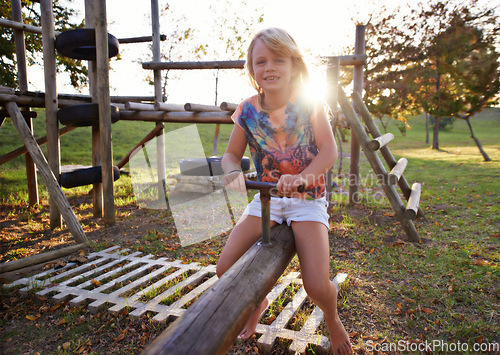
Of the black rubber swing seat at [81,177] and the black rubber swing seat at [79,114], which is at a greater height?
the black rubber swing seat at [79,114]

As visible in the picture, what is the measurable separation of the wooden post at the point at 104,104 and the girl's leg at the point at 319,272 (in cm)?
368

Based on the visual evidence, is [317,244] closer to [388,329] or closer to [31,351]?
[388,329]

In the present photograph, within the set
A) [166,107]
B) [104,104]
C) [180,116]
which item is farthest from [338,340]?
[166,107]

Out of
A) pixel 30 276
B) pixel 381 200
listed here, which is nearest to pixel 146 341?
pixel 30 276

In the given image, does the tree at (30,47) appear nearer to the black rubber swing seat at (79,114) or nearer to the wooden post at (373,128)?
the black rubber swing seat at (79,114)

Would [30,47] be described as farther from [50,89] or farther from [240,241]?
[240,241]

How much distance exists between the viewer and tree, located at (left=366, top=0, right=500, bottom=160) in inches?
504

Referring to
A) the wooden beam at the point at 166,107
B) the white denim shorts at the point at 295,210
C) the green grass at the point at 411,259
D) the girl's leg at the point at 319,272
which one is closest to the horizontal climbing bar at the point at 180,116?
the wooden beam at the point at 166,107

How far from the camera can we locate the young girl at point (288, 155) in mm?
1909

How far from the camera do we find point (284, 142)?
7.27 ft

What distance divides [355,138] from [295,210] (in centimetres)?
411

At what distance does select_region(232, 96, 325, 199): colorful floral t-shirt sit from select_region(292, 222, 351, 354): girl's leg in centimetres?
28

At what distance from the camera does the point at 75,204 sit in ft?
21.0

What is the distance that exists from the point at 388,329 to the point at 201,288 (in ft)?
5.26
